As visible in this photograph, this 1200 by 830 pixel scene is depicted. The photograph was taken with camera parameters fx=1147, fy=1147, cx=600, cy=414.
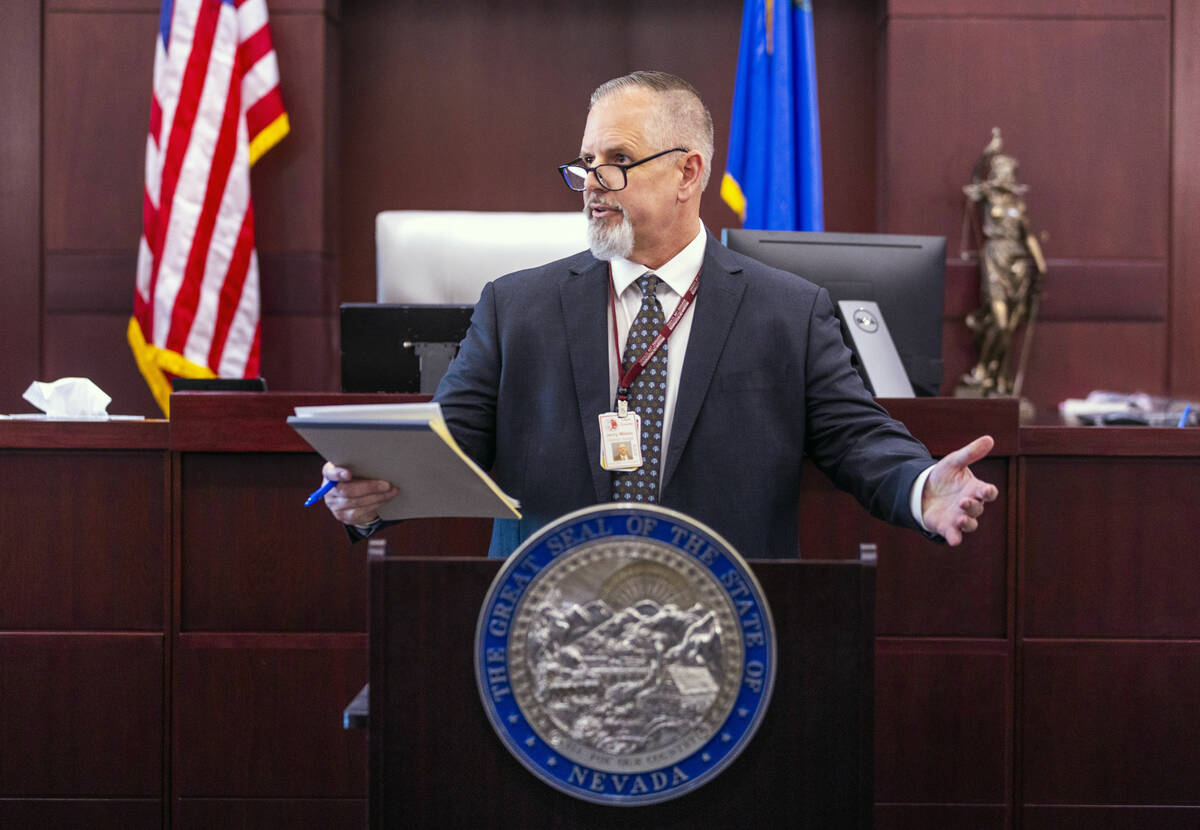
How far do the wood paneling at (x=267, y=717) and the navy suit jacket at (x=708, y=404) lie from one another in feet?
2.58

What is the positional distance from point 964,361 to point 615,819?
12.8 ft

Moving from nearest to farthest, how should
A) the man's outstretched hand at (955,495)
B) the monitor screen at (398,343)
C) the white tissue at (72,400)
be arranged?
the man's outstretched hand at (955,495)
the white tissue at (72,400)
the monitor screen at (398,343)

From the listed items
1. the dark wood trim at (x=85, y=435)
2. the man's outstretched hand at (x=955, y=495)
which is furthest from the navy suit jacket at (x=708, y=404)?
the dark wood trim at (x=85, y=435)

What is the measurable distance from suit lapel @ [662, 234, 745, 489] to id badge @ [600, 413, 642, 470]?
0.04m

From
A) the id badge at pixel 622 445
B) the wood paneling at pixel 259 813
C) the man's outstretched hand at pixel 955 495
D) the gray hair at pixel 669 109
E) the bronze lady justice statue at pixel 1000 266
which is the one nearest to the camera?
the man's outstretched hand at pixel 955 495

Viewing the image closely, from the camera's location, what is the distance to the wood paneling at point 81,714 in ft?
8.29

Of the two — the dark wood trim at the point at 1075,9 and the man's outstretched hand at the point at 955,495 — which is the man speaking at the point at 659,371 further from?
the dark wood trim at the point at 1075,9

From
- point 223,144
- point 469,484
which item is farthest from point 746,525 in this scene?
point 223,144

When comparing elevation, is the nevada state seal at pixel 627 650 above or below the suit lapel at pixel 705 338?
below

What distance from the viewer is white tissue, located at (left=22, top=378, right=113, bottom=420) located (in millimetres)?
2682

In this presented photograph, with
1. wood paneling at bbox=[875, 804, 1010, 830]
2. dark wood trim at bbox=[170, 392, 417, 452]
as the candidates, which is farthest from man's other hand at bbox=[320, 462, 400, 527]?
wood paneling at bbox=[875, 804, 1010, 830]

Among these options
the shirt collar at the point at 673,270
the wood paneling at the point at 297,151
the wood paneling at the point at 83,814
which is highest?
the wood paneling at the point at 297,151

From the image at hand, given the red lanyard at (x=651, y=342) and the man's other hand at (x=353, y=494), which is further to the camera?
the red lanyard at (x=651, y=342)

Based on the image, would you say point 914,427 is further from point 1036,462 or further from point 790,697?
point 790,697
